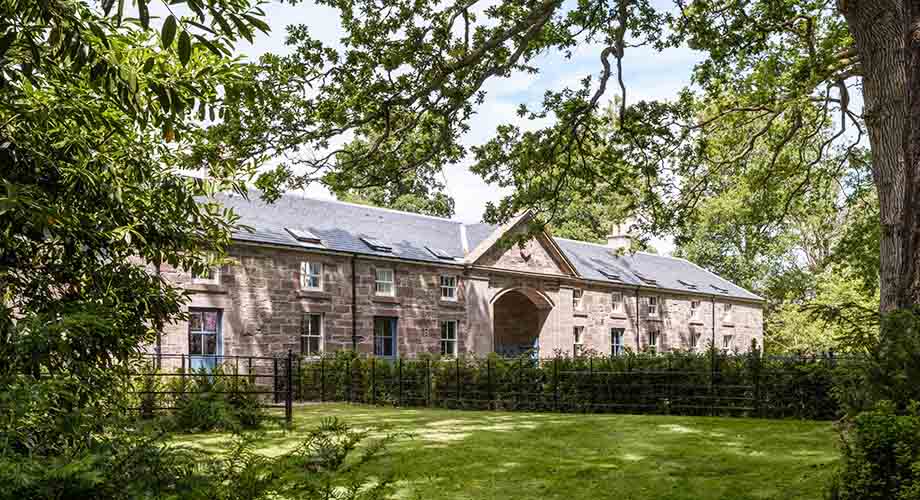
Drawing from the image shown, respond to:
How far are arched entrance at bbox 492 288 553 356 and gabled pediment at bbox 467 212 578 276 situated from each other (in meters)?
1.48

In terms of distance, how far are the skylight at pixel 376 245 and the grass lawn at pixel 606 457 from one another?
11136 millimetres

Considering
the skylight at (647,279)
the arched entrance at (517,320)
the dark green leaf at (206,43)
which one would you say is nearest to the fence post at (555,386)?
the arched entrance at (517,320)

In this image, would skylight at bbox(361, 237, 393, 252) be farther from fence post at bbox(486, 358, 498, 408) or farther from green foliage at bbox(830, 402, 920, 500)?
green foliage at bbox(830, 402, 920, 500)

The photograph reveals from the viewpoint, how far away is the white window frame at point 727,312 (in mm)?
42062

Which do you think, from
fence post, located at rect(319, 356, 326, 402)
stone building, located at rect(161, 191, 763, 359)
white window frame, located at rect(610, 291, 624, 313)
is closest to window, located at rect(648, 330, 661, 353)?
stone building, located at rect(161, 191, 763, 359)

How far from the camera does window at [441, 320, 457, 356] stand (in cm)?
2809

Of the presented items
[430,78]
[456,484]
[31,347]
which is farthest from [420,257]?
[31,347]


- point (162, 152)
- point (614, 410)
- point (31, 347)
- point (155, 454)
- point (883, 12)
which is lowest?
point (614, 410)

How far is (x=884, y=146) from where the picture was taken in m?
8.69

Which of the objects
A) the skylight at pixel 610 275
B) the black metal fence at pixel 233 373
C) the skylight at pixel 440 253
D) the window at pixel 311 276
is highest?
the skylight at pixel 440 253

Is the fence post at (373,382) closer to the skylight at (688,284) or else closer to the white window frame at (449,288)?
the white window frame at (449,288)

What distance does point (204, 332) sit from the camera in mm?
21656

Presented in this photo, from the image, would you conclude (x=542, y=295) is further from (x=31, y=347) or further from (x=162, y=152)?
(x=31, y=347)

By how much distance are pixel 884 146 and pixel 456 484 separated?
19.9ft
